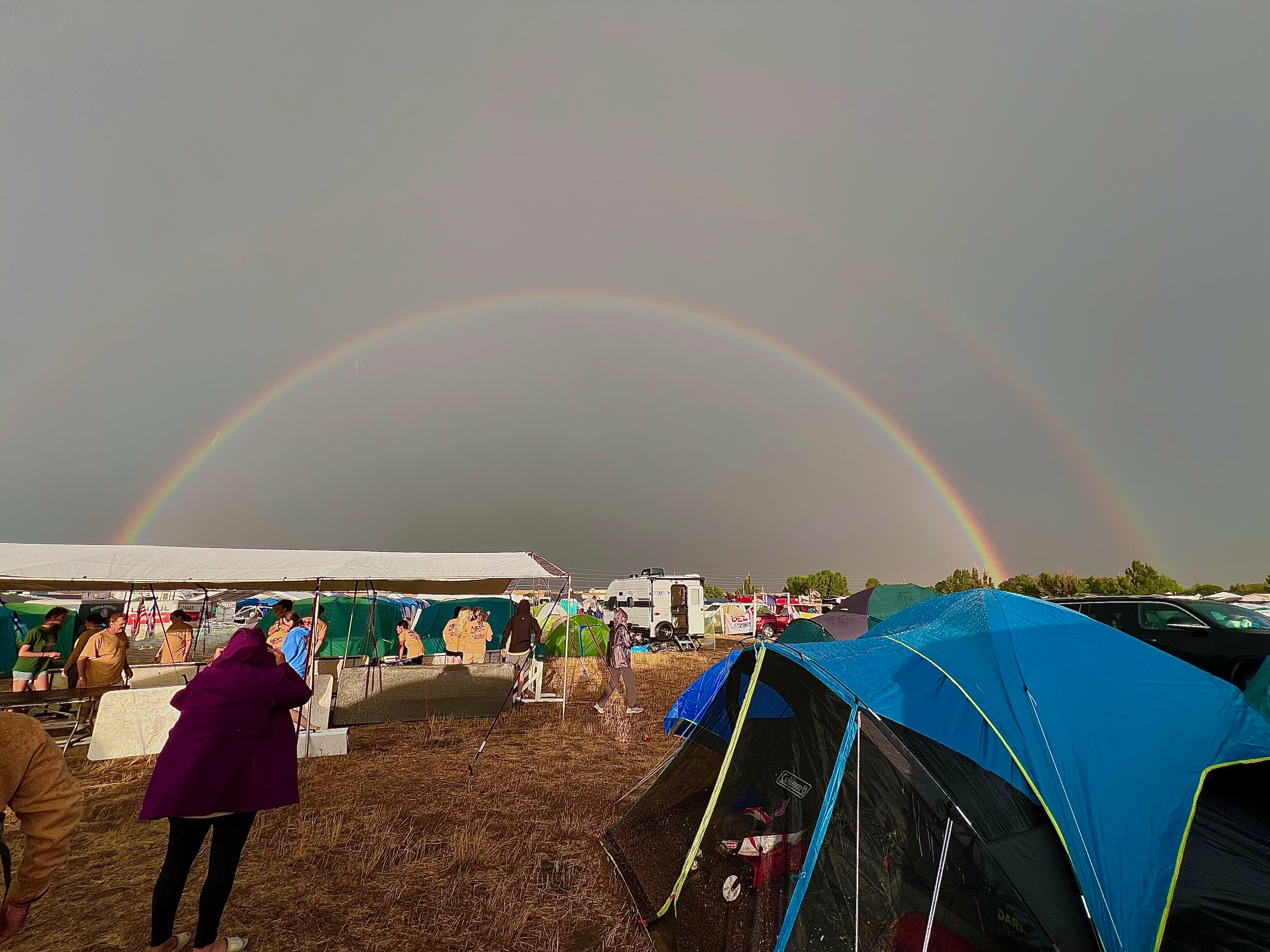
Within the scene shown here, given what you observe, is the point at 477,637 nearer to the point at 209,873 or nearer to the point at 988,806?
the point at 209,873

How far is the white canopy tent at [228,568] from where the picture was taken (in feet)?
27.3

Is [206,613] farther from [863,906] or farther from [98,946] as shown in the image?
[863,906]

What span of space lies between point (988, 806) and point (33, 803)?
13.8 ft

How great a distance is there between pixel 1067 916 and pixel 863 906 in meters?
1.02

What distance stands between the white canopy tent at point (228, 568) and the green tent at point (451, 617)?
32.9ft

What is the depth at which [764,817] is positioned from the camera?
435 centimetres

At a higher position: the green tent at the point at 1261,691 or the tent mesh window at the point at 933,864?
the green tent at the point at 1261,691

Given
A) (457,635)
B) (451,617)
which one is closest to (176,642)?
(457,635)

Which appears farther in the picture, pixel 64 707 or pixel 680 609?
pixel 680 609

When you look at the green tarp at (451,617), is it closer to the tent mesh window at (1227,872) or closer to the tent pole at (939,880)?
the tent pole at (939,880)

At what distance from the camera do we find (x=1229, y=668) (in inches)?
390

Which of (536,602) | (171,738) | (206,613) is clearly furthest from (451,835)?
(536,602)

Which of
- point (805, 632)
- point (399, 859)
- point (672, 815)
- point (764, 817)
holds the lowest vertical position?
point (399, 859)

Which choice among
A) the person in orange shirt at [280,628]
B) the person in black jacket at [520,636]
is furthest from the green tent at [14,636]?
the person in black jacket at [520,636]
